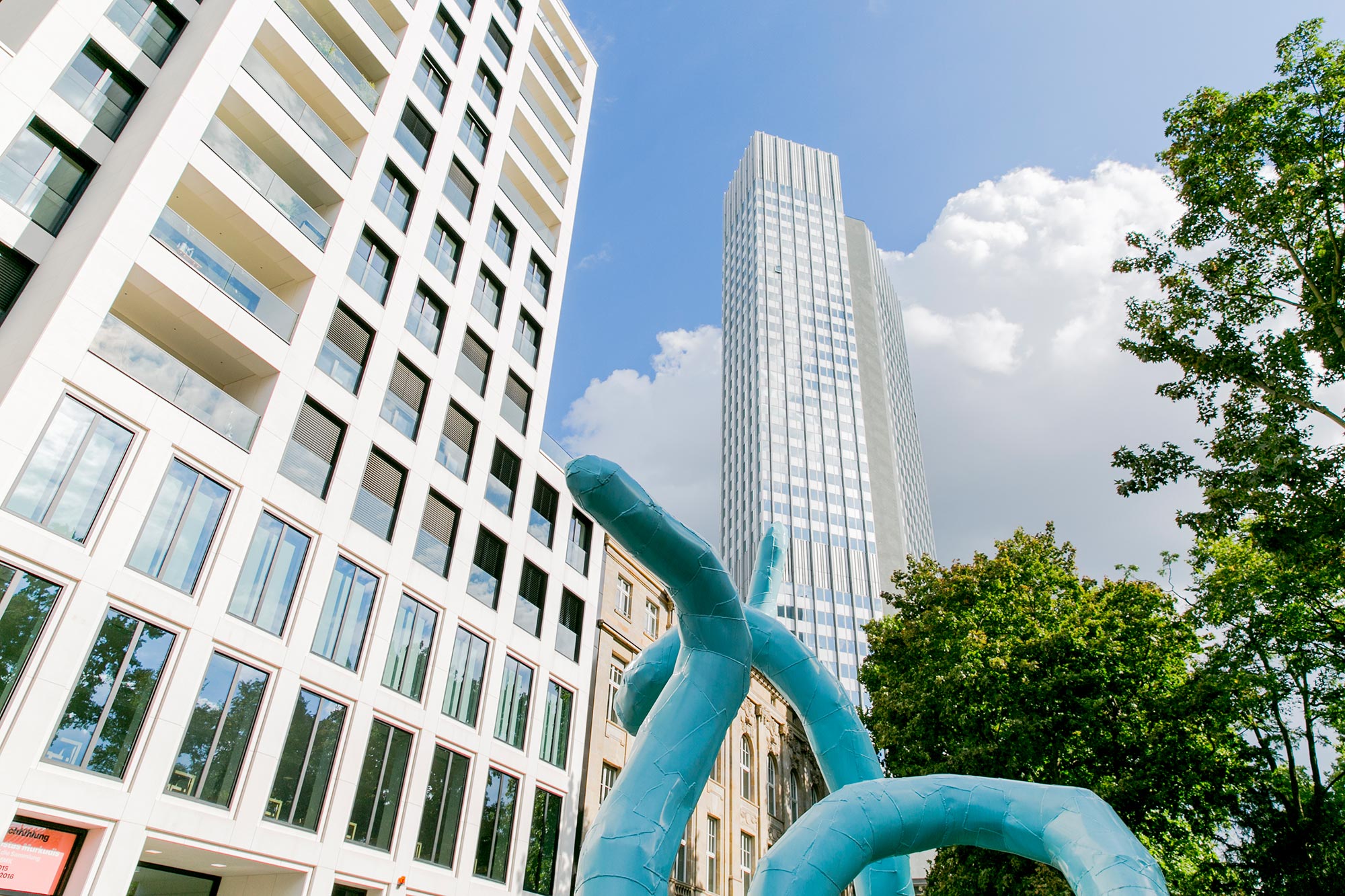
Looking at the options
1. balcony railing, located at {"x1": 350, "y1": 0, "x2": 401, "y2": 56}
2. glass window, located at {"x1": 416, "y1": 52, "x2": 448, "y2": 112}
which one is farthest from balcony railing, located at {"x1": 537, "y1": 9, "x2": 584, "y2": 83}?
balcony railing, located at {"x1": 350, "y1": 0, "x2": 401, "y2": 56}

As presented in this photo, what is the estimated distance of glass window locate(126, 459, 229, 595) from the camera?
12789mm

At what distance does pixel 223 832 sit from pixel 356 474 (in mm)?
6834

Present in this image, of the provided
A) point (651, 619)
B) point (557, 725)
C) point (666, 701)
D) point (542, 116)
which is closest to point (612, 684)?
point (557, 725)

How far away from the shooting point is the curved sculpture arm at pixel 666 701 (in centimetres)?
530

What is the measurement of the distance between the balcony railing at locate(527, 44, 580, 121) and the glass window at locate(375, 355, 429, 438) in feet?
48.6

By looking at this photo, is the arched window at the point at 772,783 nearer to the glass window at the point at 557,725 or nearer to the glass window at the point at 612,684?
the glass window at the point at 612,684

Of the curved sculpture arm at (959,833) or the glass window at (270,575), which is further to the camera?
the glass window at (270,575)

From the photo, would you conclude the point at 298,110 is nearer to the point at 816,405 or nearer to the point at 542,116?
the point at 542,116

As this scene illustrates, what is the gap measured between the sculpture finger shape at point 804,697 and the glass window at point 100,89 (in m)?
14.2

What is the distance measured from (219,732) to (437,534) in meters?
6.80

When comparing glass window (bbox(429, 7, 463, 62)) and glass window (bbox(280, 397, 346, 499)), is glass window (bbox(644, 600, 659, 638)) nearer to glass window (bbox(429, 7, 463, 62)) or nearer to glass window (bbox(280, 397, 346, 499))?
glass window (bbox(280, 397, 346, 499))

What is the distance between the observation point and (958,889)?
18.9 meters

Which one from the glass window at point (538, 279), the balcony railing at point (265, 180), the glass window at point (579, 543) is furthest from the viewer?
the glass window at point (538, 279)

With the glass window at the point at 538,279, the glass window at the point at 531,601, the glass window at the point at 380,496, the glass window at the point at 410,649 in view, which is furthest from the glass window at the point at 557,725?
the glass window at the point at 538,279
